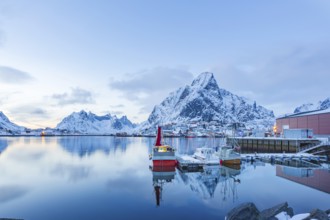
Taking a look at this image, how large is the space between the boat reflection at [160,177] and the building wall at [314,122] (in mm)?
52755

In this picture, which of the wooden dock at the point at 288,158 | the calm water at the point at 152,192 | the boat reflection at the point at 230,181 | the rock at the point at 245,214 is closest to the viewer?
the rock at the point at 245,214

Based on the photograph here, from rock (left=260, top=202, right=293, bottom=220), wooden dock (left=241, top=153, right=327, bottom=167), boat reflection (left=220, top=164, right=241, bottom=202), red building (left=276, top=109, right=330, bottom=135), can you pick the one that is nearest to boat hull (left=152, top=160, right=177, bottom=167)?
boat reflection (left=220, top=164, right=241, bottom=202)

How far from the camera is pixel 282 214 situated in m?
16.3

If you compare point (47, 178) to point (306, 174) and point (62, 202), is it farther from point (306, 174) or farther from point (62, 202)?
point (306, 174)

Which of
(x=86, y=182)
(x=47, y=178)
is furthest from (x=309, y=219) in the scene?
(x=47, y=178)

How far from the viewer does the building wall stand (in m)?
71.9

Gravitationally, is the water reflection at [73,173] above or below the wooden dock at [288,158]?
below

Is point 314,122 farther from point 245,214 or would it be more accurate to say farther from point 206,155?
point 245,214

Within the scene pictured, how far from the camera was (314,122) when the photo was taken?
251 feet

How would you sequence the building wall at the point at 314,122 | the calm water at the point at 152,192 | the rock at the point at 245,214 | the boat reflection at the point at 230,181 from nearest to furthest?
the rock at the point at 245,214, the calm water at the point at 152,192, the boat reflection at the point at 230,181, the building wall at the point at 314,122

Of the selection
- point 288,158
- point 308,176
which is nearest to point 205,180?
point 308,176

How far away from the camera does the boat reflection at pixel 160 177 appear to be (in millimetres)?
28163

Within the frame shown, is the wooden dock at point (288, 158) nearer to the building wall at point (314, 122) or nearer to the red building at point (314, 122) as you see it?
the building wall at point (314, 122)

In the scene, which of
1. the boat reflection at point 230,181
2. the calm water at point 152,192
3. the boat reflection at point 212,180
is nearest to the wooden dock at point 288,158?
the calm water at point 152,192
